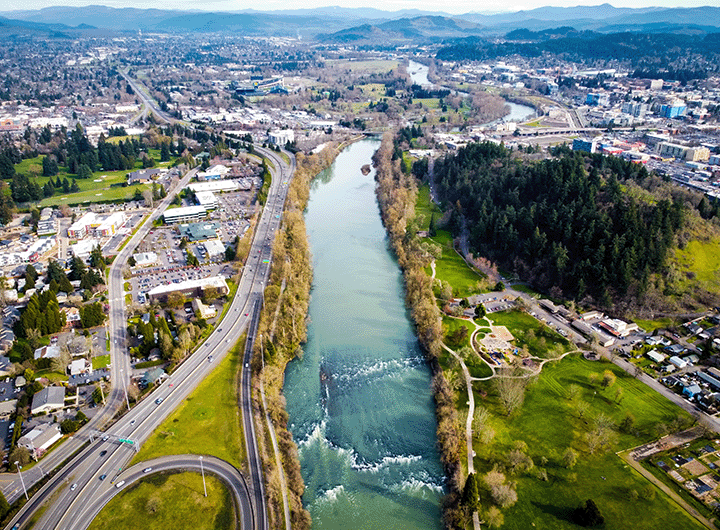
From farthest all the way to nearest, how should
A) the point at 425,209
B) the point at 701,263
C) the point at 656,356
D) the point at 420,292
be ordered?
1. the point at 425,209
2. the point at 701,263
3. the point at 420,292
4. the point at 656,356

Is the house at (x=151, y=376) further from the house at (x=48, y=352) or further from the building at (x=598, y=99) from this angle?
the building at (x=598, y=99)

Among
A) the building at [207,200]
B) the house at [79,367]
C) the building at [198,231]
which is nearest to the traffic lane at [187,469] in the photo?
the house at [79,367]

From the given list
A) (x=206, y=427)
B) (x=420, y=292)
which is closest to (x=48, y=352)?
(x=206, y=427)

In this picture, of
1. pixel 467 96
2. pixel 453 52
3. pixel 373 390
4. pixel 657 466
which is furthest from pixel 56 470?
pixel 453 52

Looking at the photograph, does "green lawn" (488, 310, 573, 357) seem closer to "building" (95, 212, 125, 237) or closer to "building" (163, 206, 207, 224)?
"building" (163, 206, 207, 224)

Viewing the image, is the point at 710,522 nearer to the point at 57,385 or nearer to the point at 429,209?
the point at 57,385

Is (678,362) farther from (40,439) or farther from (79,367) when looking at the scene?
(79,367)
